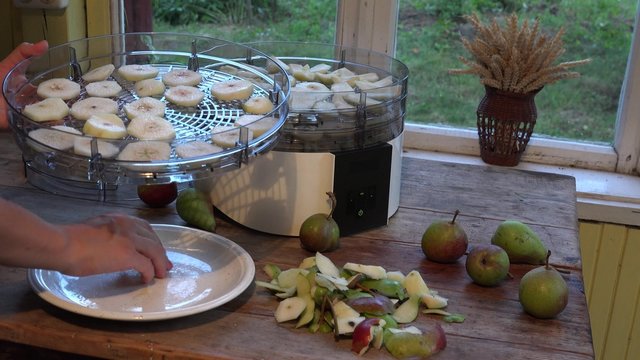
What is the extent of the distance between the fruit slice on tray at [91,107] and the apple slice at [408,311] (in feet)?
1.78

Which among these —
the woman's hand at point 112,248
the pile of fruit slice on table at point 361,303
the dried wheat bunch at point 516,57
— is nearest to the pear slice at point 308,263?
the pile of fruit slice on table at point 361,303

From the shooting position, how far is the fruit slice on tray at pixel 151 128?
4.15 ft

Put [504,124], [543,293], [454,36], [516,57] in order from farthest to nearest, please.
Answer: [454,36]
[504,124]
[516,57]
[543,293]

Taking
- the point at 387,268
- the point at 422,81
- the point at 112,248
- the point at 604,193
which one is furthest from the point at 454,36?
the point at 112,248

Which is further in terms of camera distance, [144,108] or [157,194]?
[157,194]

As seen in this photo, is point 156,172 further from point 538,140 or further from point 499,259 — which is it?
point 538,140

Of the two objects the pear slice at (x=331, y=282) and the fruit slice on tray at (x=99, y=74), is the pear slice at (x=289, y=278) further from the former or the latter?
the fruit slice on tray at (x=99, y=74)

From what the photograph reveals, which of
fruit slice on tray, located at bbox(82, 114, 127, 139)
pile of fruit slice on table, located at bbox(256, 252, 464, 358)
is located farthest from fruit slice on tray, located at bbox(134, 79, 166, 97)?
pile of fruit slice on table, located at bbox(256, 252, 464, 358)

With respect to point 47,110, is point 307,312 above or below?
below

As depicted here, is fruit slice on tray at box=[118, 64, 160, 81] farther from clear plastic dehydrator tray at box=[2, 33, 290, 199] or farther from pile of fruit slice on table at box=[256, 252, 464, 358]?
pile of fruit slice on table at box=[256, 252, 464, 358]

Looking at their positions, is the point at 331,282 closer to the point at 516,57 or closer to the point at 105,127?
the point at 105,127

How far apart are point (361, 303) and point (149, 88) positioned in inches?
19.9

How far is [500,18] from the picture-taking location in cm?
207

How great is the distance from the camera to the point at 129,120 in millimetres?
1356
